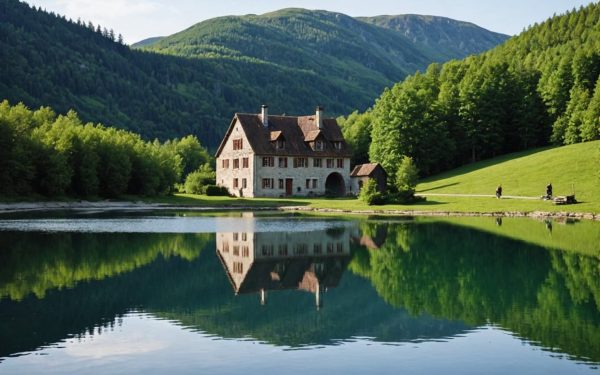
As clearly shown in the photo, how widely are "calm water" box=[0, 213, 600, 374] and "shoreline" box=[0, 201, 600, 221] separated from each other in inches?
681

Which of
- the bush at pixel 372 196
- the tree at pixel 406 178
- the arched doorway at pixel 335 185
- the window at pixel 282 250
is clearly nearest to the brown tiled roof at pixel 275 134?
the arched doorway at pixel 335 185

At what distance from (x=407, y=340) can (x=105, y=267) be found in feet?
51.7

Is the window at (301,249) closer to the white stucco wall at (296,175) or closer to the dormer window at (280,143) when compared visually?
the white stucco wall at (296,175)

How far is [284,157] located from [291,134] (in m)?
4.46

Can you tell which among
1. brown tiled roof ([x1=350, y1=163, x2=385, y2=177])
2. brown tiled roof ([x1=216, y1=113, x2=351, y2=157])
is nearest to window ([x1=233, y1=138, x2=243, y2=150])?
brown tiled roof ([x1=216, y1=113, x2=351, y2=157])

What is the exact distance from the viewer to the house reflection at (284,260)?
2505 cm

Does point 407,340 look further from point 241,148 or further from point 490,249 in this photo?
point 241,148

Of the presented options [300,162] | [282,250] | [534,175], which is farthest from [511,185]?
[282,250]

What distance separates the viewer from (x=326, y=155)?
96188 millimetres

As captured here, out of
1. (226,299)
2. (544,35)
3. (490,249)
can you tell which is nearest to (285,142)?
(490,249)

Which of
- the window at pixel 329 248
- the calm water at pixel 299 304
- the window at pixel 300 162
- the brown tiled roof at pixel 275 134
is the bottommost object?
the calm water at pixel 299 304

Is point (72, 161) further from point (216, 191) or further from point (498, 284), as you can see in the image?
point (498, 284)

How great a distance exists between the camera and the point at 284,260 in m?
31.0

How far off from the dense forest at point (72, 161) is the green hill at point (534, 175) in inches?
1370
